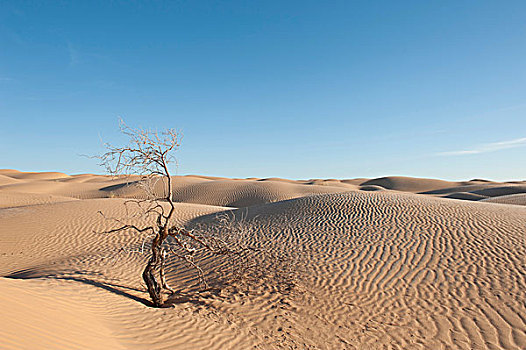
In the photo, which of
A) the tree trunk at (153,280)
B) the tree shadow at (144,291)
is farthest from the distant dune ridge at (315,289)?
the tree trunk at (153,280)

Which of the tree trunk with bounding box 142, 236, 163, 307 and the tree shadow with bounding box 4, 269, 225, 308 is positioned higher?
the tree trunk with bounding box 142, 236, 163, 307

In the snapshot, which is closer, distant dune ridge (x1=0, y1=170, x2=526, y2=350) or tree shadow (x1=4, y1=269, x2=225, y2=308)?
distant dune ridge (x1=0, y1=170, x2=526, y2=350)

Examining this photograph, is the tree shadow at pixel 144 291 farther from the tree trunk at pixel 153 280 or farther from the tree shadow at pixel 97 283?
the tree trunk at pixel 153 280

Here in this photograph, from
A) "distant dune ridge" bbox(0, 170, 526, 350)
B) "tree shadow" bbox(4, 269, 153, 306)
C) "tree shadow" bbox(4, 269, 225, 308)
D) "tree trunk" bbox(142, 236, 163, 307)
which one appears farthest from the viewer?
"tree shadow" bbox(4, 269, 153, 306)

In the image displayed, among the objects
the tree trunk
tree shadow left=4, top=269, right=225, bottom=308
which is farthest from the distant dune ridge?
the tree trunk

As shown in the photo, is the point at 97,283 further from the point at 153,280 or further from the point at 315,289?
the point at 315,289

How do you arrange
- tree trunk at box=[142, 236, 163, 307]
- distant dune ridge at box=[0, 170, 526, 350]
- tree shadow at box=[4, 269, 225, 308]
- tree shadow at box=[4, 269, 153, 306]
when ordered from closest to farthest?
distant dune ridge at box=[0, 170, 526, 350]
tree trunk at box=[142, 236, 163, 307]
tree shadow at box=[4, 269, 225, 308]
tree shadow at box=[4, 269, 153, 306]

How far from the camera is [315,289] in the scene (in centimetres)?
739

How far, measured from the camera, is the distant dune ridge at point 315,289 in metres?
4.95

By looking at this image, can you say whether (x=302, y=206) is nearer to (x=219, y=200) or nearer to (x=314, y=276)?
(x=314, y=276)

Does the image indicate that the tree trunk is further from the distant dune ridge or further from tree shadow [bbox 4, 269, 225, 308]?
the distant dune ridge

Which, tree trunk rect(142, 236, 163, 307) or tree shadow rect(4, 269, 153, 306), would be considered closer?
tree trunk rect(142, 236, 163, 307)

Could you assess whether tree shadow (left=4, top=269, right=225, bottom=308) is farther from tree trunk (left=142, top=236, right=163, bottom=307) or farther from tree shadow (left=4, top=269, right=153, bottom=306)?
tree trunk (left=142, top=236, right=163, bottom=307)

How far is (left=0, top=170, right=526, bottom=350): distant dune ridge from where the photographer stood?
16.2 ft
